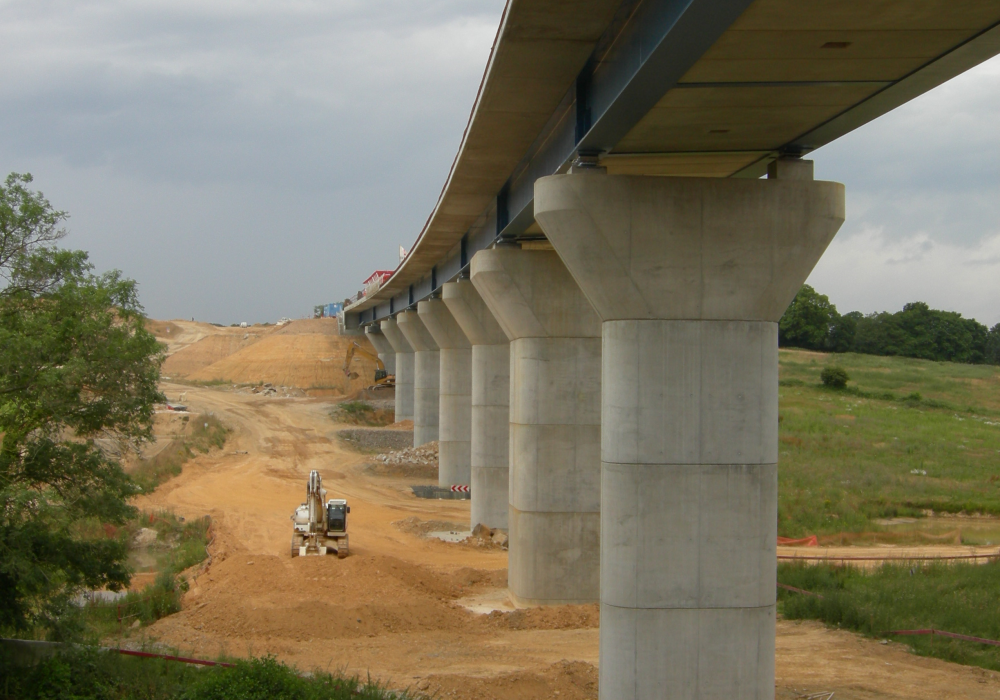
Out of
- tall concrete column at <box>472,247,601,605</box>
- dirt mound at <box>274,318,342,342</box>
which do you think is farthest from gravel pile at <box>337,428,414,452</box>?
dirt mound at <box>274,318,342,342</box>

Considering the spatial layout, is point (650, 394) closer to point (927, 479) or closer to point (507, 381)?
point (507, 381)

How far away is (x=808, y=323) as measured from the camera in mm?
119500

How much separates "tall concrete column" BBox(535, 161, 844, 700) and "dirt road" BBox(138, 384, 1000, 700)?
2771mm

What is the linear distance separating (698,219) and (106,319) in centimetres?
930

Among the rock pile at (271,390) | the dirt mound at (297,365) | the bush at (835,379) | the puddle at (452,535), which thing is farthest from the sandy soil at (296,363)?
the puddle at (452,535)

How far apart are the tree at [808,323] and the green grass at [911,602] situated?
98967mm

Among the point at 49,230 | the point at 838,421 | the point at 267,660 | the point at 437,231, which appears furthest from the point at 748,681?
the point at 838,421

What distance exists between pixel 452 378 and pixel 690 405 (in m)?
29.2

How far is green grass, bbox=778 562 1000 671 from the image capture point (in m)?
17.9

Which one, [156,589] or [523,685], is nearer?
[523,685]

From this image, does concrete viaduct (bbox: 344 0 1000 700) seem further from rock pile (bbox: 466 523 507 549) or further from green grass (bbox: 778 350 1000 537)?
green grass (bbox: 778 350 1000 537)

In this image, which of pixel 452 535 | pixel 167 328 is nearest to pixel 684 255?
pixel 452 535

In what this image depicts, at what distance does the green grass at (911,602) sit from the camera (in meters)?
17.9

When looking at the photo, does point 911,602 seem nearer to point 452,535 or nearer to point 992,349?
point 452,535
